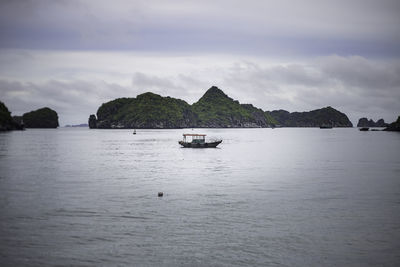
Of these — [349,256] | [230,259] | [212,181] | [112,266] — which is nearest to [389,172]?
[212,181]

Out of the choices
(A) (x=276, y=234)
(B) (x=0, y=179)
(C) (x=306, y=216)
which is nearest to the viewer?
(A) (x=276, y=234)

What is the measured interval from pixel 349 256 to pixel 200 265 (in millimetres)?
8624

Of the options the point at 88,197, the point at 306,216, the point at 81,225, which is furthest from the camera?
the point at 88,197

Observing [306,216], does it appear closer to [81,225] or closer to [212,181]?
[81,225]

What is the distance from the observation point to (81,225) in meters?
26.6

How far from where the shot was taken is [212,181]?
49188 mm

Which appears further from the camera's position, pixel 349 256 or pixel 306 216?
pixel 306 216

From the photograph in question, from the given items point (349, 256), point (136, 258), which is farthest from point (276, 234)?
point (136, 258)

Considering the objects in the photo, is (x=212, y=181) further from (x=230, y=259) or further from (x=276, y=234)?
(x=230, y=259)

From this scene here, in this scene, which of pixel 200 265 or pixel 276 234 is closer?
pixel 200 265

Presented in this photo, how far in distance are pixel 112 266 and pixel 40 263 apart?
159 inches

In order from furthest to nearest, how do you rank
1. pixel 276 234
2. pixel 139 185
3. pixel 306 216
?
pixel 139 185, pixel 306 216, pixel 276 234

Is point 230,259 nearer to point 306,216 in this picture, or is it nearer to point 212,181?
point 306,216

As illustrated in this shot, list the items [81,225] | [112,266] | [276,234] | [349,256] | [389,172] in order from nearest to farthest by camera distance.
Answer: [112,266] < [349,256] < [276,234] < [81,225] < [389,172]
